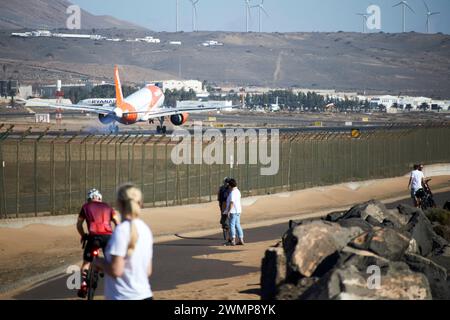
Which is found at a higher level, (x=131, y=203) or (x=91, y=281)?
Answer: (x=131, y=203)

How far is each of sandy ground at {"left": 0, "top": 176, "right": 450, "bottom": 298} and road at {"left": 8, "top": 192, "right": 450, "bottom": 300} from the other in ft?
2.11

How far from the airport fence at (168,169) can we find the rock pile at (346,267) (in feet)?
48.4

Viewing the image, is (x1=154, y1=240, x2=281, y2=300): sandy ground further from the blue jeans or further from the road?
the blue jeans

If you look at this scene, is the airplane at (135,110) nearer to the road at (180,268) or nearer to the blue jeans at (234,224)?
the road at (180,268)

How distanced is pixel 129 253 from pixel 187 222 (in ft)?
69.7

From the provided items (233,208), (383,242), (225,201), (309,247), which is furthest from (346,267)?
(225,201)

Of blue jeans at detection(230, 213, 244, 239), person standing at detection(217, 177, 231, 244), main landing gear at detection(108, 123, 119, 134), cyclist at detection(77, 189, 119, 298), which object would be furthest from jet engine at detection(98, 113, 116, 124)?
cyclist at detection(77, 189, 119, 298)

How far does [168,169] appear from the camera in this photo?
147 ft

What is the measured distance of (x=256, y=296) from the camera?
15969 mm

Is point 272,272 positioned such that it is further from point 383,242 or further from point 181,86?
point 181,86

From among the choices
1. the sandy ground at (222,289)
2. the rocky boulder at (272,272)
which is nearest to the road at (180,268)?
the sandy ground at (222,289)

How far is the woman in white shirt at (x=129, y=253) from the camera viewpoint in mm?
9531
